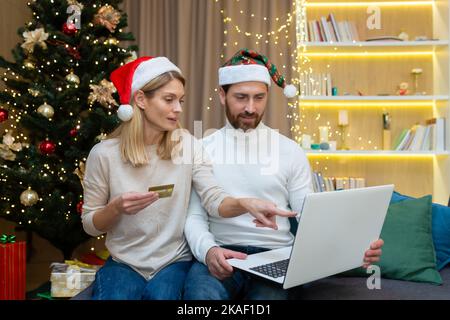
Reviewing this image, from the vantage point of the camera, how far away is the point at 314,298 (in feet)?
5.31

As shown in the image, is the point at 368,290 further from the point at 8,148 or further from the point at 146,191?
the point at 8,148

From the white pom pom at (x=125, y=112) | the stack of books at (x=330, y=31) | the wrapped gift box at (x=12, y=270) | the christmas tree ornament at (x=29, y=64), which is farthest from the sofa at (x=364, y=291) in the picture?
the stack of books at (x=330, y=31)

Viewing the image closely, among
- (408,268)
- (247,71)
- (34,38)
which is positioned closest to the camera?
(408,268)

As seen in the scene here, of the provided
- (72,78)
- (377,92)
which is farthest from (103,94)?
(377,92)

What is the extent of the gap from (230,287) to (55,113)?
199 cm

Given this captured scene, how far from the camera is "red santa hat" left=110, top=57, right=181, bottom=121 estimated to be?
1.73 meters

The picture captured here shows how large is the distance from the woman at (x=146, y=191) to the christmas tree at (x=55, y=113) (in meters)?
1.33

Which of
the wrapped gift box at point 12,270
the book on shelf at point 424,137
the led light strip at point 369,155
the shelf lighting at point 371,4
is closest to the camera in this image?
the wrapped gift box at point 12,270

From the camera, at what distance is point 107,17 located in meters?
3.20

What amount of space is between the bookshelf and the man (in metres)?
2.07

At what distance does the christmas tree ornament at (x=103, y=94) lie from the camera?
301 centimetres

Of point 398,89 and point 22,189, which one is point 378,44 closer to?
point 398,89

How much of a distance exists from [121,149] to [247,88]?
0.57 m

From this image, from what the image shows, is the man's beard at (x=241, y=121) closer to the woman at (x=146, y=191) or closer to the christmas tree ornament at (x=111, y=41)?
the woman at (x=146, y=191)
